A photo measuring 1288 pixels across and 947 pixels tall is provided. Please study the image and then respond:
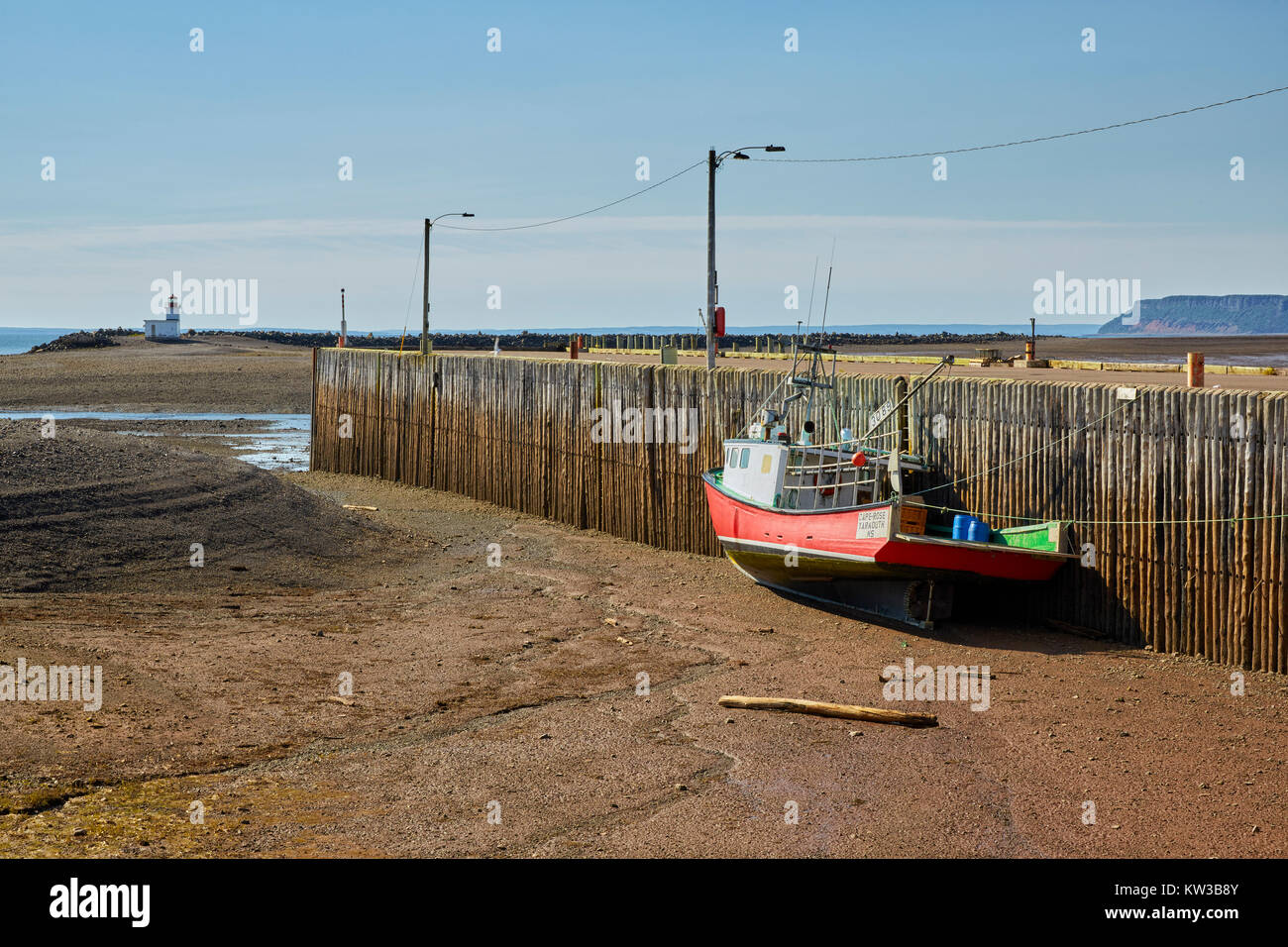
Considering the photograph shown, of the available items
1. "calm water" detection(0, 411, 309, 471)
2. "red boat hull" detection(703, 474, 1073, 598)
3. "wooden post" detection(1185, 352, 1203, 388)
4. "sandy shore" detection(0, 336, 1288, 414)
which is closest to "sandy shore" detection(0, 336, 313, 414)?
"sandy shore" detection(0, 336, 1288, 414)

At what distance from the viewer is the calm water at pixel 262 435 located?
39.8 metres

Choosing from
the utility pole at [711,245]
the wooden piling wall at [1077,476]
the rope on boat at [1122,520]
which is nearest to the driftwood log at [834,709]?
the wooden piling wall at [1077,476]

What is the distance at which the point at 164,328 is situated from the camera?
113 meters

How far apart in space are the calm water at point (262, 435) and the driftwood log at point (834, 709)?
27.0m

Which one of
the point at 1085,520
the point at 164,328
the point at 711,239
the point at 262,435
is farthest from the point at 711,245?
the point at 164,328

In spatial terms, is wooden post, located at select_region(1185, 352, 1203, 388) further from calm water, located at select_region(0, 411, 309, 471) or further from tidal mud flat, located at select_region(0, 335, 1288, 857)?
calm water, located at select_region(0, 411, 309, 471)

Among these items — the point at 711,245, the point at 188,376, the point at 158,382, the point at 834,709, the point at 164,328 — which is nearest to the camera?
the point at 834,709

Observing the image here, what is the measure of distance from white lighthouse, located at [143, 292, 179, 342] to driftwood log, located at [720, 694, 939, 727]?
4232 inches

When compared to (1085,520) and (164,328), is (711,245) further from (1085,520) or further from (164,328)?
(164,328)

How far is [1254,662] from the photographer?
14.3 m

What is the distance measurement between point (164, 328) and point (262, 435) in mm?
72277
